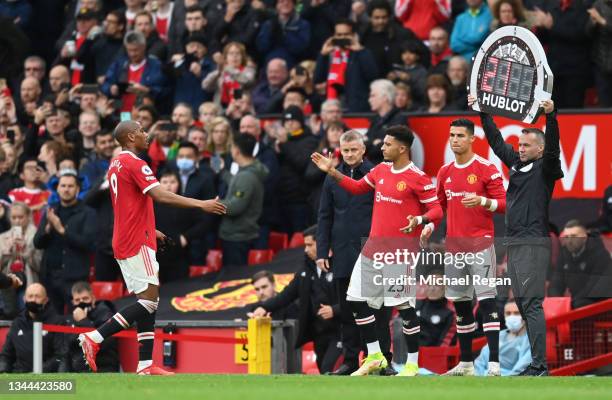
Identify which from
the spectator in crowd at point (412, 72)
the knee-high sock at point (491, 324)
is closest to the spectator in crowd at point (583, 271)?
the knee-high sock at point (491, 324)

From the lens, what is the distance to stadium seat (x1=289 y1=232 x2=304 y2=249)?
756 inches

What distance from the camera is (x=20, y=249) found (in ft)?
62.7

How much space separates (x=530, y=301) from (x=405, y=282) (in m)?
1.21

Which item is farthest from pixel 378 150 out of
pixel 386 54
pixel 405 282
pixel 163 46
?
pixel 163 46

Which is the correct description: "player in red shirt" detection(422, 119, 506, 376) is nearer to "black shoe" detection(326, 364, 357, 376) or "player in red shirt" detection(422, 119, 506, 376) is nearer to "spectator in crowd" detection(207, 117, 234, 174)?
"black shoe" detection(326, 364, 357, 376)

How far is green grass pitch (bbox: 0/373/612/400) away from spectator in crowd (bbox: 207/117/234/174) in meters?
6.49

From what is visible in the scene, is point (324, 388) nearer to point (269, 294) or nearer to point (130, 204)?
point (130, 204)

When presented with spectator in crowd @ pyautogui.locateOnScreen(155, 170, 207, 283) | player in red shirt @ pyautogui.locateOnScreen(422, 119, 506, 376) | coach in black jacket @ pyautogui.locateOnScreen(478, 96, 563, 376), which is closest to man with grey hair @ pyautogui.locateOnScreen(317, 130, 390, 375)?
player in red shirt @ pyautogui.locateOnScreen(422, 119, 506, 376)

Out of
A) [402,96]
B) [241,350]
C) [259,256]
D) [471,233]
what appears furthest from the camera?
[259,256]

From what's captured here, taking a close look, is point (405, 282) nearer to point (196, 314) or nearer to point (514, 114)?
point (514, 114)

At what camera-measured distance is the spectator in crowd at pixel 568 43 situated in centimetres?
1831

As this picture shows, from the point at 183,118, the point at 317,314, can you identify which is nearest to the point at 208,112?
the point at 183,118

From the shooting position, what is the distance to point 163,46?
21719 mm

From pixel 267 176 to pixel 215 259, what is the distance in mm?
1298
